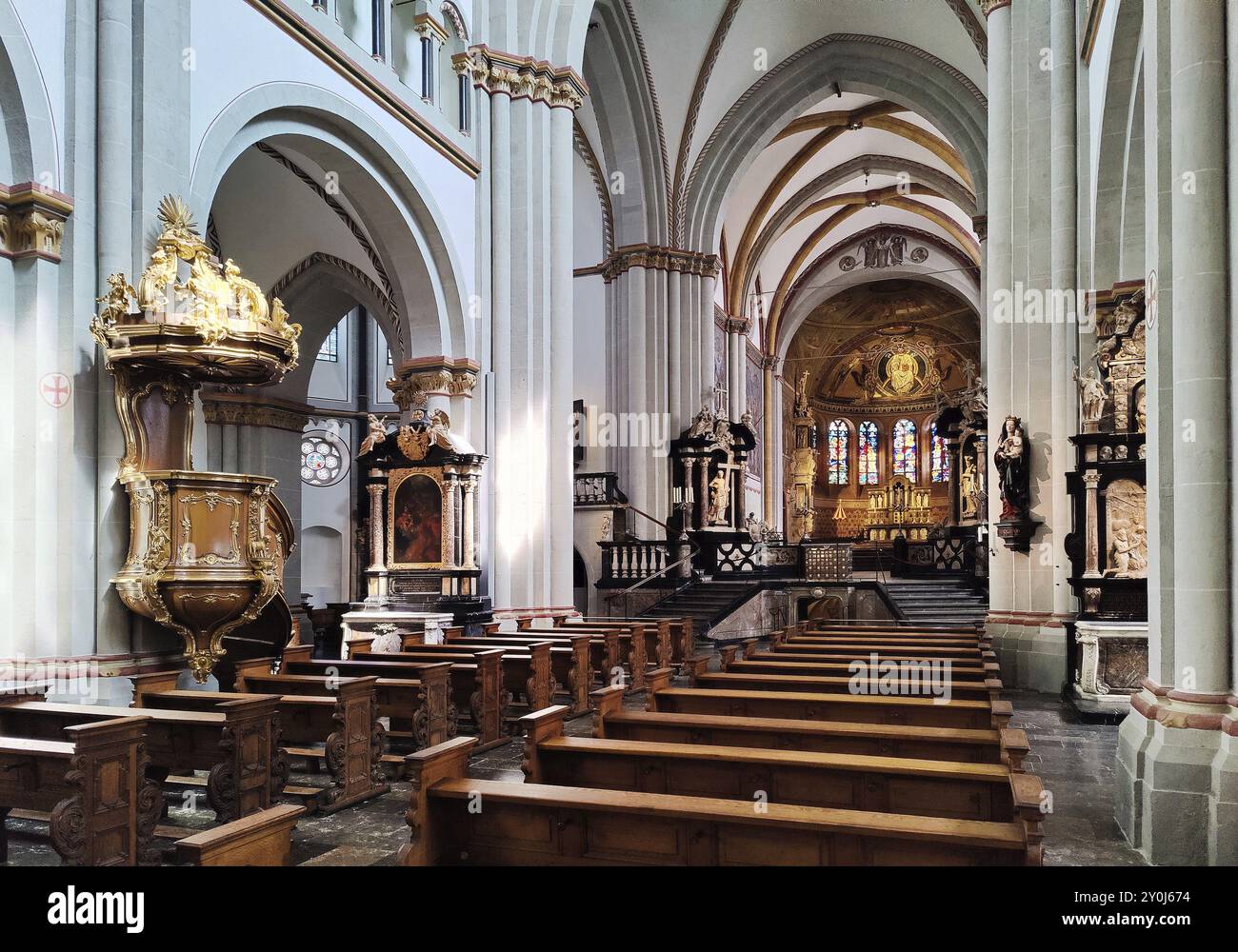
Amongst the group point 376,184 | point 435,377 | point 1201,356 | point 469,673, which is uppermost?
point 376,184

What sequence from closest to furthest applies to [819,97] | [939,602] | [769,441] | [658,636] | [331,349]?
[658,636] < [939,602] < [331,349] < [819,97] < [769,441]

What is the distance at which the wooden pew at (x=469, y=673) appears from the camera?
743cm

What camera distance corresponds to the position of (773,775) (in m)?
4.16

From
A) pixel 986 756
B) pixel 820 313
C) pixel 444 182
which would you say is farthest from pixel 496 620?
pixel 820 313

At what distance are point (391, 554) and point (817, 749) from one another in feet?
28.6

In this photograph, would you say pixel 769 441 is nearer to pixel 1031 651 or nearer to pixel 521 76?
pixel 521 76

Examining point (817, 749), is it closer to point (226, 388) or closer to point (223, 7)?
point (223, 7)

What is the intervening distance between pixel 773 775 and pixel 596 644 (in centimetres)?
619

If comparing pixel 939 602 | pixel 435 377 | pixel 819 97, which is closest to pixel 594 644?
pixel 435 377

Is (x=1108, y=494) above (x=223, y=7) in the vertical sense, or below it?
below

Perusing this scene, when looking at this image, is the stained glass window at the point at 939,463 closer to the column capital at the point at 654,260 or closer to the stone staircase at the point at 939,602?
the stone staircase at the point at 939,602

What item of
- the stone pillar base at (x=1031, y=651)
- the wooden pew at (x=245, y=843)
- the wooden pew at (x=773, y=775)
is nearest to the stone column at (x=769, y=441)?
the stone pillar base at (x=1031, y=651)

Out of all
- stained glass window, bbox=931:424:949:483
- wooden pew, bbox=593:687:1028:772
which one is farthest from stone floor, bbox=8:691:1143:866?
stained glass window, bbox=931:424:949:483
